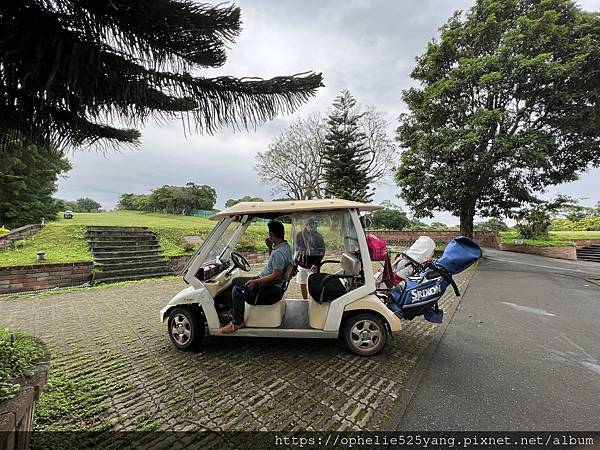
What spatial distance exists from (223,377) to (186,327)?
90cm

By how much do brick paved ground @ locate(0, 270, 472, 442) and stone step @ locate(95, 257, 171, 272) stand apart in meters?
3.97

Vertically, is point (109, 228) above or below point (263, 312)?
above

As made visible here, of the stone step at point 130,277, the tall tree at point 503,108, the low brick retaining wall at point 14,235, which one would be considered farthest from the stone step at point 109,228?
the tall tree at point 503,108

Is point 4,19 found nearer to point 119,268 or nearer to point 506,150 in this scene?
point 119,268

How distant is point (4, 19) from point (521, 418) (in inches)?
152

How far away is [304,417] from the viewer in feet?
7.30

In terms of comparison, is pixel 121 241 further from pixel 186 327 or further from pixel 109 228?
pixel 186 327

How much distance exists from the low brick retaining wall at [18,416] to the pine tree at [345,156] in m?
21.9

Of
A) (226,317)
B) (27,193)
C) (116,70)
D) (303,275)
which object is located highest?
(27,193)

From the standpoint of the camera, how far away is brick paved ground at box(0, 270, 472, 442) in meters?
2.21

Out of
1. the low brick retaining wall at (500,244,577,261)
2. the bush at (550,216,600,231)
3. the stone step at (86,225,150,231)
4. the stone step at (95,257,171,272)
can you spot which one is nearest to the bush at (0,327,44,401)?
the stone step at (95,257,171,272)

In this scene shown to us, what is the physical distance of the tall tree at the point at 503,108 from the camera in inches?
410

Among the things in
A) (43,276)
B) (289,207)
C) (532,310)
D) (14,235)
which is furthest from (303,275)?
(14,235)

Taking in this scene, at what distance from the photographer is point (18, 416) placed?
136 cm
